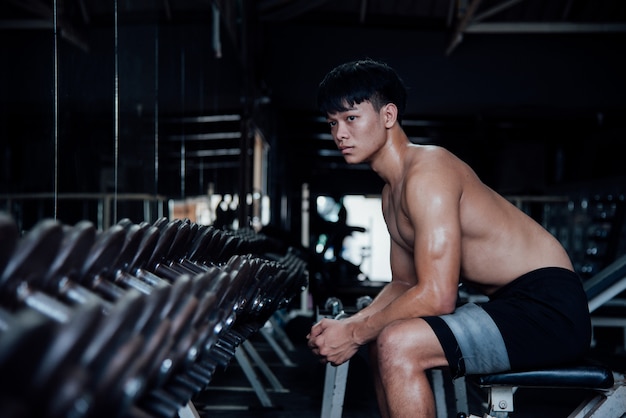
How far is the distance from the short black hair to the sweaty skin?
0.02 meters

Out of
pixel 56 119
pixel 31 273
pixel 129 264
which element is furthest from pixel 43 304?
pixel 56 119

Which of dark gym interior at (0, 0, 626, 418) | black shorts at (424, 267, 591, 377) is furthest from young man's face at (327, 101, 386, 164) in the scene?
black shorts at (424, 267, 591, 377)

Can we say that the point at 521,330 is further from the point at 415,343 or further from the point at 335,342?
the point at 335,342

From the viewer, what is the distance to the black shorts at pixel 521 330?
148 centimetres

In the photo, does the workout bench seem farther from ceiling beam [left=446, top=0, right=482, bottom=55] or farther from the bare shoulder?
ceiling beam [left=446, top=0, right=482, bottom=55]

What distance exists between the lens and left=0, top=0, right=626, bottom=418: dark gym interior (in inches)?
26.1

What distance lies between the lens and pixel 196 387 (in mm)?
879

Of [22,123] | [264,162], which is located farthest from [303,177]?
[22,123]

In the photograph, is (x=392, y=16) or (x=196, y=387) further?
(x=392, y=16)

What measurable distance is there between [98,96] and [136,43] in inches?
17.7

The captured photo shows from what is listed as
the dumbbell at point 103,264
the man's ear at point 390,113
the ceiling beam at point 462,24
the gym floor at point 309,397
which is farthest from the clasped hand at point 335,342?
the ceiling beam at point 462,24

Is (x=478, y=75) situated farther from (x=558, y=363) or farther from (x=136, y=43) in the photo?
(x=558, y=363)

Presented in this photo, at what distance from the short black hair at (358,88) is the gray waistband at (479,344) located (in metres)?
0.58

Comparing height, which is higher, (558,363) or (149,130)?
(149,130)
